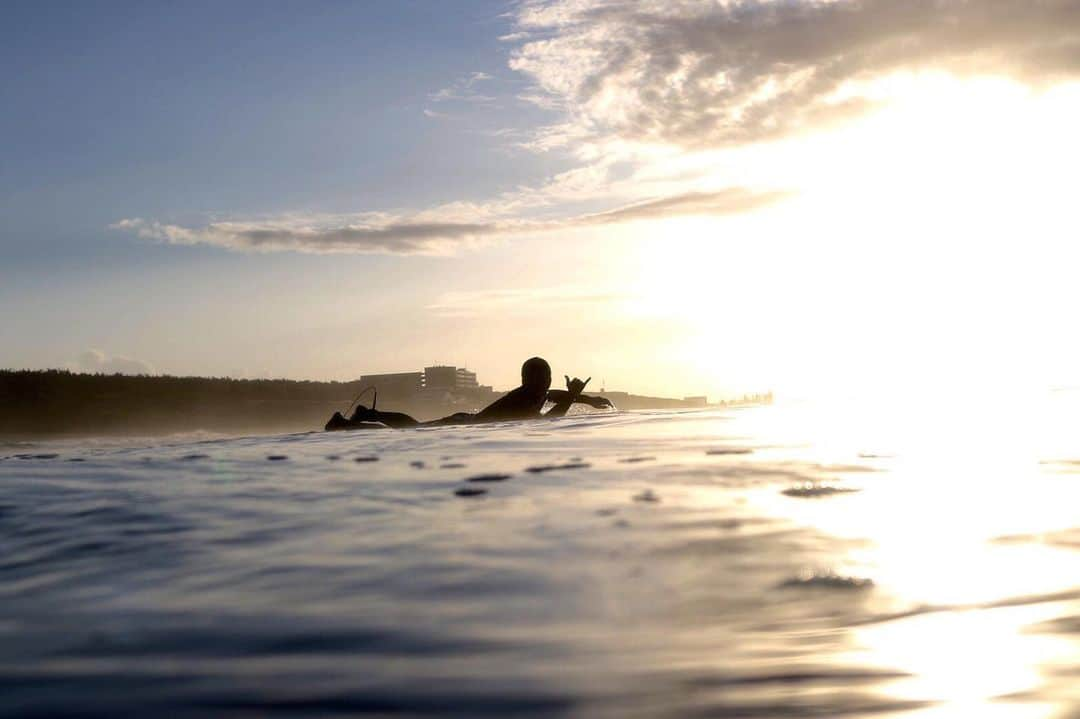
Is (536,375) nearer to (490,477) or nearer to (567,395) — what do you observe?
(567,395)

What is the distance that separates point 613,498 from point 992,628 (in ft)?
6.87

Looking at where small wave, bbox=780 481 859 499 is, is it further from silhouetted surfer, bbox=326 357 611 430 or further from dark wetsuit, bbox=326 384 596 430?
silhouetted surfer, bbox=326 357 611 430

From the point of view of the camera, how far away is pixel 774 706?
1403 mm

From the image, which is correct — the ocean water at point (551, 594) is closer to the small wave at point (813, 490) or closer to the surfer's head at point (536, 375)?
the small wave at point (813, 490)

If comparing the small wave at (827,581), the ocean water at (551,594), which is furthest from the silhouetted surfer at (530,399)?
the small wave at (827,581)

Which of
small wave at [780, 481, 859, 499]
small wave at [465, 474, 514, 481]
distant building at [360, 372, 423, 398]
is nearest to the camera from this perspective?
small wave at [780, 481, 859, 499]

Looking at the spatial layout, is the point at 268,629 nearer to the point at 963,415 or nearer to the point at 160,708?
the point at 160,708

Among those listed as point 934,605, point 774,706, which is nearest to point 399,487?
point 934,605

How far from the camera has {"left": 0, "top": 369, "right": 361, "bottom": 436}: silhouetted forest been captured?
117 ft

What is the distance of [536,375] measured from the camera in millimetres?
13219

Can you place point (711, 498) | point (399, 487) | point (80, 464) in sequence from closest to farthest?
point (711, 498) < point (399, 487) < point (80, 464)

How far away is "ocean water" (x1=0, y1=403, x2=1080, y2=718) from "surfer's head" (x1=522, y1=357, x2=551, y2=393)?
825cm

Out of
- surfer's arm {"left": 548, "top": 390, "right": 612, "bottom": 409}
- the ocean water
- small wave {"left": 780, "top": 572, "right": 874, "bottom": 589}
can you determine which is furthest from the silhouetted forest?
small wave {"left": 780, "top": 572, "right": 874, "bottom": 589}

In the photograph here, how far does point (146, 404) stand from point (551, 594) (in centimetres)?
4445
